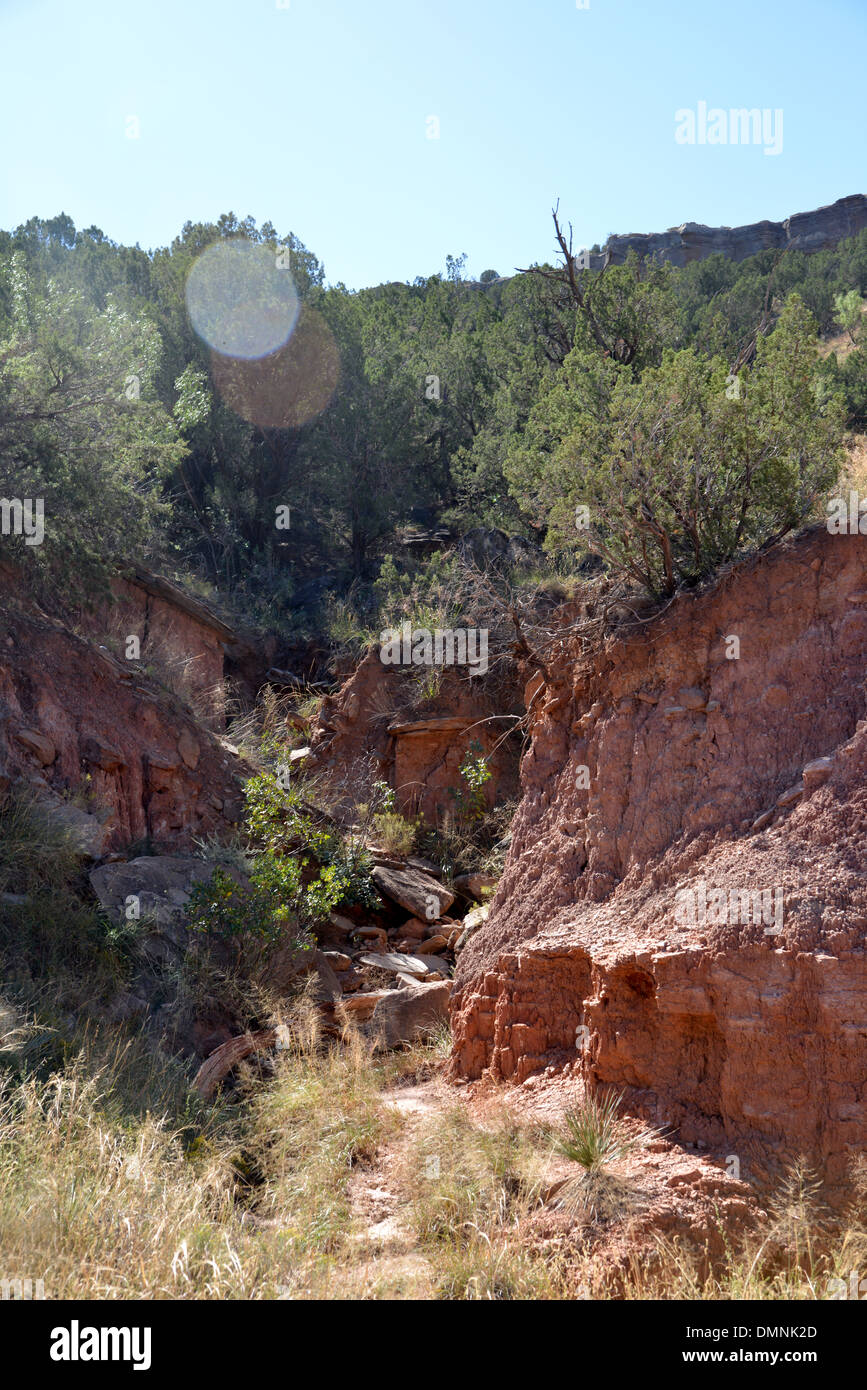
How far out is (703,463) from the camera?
671 cm

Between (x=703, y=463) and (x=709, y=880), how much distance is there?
116 inches

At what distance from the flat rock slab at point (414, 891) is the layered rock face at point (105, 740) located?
77.9 inches

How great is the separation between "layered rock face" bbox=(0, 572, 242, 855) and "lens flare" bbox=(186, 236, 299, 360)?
9565 mm

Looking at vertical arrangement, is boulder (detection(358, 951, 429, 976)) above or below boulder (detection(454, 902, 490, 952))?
below

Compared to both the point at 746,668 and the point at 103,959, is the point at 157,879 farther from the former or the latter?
the point at 746,668

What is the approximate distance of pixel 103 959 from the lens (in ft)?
26.2

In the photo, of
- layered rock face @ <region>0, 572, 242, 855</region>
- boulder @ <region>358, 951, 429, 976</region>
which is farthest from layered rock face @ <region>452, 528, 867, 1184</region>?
layered rock face @ <region>0, 572, 242, 855</region>

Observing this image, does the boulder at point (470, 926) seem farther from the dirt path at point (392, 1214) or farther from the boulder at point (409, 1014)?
the dirt path at point (392, 1214)

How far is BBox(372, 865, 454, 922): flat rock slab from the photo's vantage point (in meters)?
10.7

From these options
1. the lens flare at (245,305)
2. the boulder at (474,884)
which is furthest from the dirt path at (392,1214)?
the lens flare at (245,305)

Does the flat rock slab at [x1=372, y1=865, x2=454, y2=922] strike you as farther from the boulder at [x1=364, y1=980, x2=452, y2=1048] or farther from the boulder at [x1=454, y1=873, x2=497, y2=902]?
the boulder at [x1=364, y1=980, x2=452, y2=1048]

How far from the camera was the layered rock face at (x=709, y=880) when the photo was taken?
4.77m

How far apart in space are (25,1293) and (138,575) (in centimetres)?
1117

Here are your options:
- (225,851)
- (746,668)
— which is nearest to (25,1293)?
(746,668)
